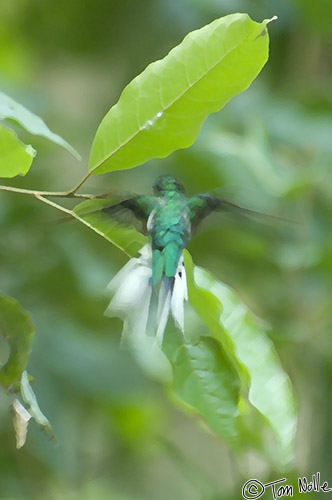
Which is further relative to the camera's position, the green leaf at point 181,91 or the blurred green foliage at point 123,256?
the blurred green foliage at point 123,256

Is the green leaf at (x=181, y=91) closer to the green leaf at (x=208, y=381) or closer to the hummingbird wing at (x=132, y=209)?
the hummingbird wing at (x=132, y=209)

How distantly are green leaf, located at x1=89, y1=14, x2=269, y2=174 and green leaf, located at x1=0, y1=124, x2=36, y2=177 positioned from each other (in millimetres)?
51

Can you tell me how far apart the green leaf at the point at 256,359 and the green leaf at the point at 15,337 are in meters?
0.11

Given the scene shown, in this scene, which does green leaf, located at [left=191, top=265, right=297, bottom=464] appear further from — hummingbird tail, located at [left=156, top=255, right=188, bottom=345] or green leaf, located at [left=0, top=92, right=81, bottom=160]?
green leaf, located at [left=0, top=92, right=81, bottom=160]

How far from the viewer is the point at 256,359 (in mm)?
508

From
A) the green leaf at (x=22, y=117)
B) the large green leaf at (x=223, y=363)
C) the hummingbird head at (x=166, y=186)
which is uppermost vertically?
the green leaf at (x=22, y=117)

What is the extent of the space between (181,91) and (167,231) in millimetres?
91

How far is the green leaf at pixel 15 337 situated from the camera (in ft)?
1.64

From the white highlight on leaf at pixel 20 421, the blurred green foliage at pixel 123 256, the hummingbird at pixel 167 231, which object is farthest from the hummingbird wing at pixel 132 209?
the blurred green foliage at pixel 123 256

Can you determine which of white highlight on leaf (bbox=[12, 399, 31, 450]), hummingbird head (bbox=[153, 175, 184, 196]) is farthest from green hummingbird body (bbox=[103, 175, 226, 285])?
white highlight on leaf (bbox=[12, 399, 31, 450])

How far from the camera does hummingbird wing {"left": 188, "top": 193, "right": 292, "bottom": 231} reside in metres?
0.50

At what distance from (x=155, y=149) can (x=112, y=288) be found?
0.09m

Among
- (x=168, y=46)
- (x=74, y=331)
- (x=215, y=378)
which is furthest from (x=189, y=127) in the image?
(x=168, y=46)

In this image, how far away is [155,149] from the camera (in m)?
0.49
